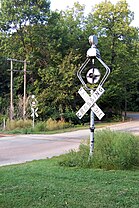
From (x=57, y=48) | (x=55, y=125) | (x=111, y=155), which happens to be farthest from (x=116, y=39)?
(x=111, y=155)

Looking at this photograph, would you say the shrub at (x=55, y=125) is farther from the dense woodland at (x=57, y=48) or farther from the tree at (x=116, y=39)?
the tree at (x=116, y=39)

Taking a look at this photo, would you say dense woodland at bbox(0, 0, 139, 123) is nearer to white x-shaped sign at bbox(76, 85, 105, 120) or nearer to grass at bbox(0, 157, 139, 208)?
white x-shaped sign at bbox(76, 85, 105, 120)

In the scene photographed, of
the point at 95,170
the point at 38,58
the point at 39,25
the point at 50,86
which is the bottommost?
the point at 95,170

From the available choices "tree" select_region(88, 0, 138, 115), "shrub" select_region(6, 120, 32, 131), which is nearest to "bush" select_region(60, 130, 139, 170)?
"shrub" select_region(6, 120, 32, 131)

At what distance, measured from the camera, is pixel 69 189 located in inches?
222

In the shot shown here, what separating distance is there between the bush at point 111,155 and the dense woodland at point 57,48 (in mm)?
20457

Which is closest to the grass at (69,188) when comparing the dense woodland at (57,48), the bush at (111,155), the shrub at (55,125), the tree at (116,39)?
the bush at (111,155)

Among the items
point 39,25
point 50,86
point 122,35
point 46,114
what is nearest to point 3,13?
point 39,25

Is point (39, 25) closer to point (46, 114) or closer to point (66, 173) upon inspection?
point (46, 114)

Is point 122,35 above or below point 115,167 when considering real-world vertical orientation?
above

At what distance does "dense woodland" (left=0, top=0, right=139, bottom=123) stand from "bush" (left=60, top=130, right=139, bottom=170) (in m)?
20.5

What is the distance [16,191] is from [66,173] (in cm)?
186

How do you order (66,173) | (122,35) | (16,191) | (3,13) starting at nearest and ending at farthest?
(16,191) → (66,173) → (3,13) → (122,35)

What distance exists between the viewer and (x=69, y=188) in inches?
225
